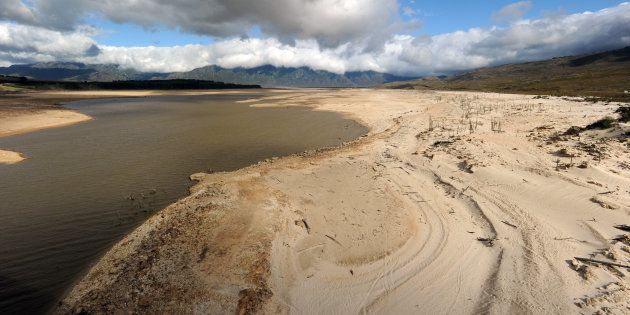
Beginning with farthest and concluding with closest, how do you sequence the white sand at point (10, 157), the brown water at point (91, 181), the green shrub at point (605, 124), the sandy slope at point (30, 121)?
the sandy slope at point (30, 121), the white sand at point (10, 157), the green shrub at point (605, 124), the brown water at point (91, 181)

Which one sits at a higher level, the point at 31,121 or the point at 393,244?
the point at 31,121

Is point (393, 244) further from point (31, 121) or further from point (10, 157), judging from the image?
point (31, 121)

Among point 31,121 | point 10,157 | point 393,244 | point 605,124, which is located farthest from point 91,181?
point 31,121

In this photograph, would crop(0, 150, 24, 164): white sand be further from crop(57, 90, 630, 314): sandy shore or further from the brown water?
crop(57, 90, 630, 314): sandy shore

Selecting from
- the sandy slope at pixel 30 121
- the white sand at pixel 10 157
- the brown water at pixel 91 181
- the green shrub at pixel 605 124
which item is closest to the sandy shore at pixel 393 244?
the brown water at pixel 91 181

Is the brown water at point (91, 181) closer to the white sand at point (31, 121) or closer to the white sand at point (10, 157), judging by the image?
the white sand at point (10, 157)

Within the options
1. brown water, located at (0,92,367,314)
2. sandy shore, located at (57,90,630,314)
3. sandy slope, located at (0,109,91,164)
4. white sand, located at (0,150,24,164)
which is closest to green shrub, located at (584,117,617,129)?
sandy shore, located at (57,90,630,314)

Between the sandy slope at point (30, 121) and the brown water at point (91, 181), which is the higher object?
the sandy slope at point (30, 121)
